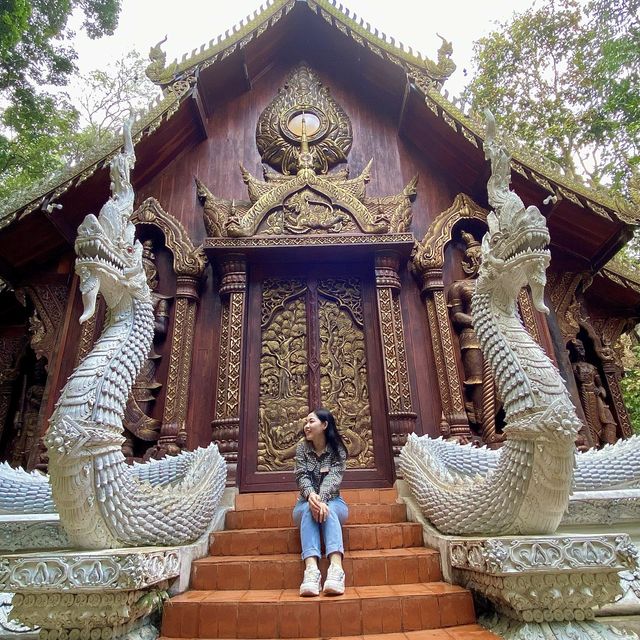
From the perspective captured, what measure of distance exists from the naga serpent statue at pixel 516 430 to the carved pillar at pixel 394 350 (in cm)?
92

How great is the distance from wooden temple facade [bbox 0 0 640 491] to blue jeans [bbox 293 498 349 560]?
1507 millimetres

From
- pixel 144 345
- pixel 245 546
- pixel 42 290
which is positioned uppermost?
pixel 42 290

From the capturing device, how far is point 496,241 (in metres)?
2.64

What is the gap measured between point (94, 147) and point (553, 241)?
5.09m

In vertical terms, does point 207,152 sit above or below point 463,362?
above

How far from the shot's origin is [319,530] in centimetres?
255

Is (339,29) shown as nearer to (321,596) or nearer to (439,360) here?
(439,360)

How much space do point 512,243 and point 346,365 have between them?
2.53m

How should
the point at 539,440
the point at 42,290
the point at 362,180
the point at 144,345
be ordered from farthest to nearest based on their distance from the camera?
1. the point at 362,180
2. the point at 42,290
3. the point at 144,345
4. the point at 539,440

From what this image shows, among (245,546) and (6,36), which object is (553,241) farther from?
(6,36)

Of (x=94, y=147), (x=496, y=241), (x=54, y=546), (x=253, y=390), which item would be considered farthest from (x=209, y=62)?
(x=54, y=546)

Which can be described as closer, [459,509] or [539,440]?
[539,440]

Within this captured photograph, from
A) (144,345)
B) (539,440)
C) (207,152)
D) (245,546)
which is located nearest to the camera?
(539,440)

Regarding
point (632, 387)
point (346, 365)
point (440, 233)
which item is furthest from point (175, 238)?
point (632, 387)
